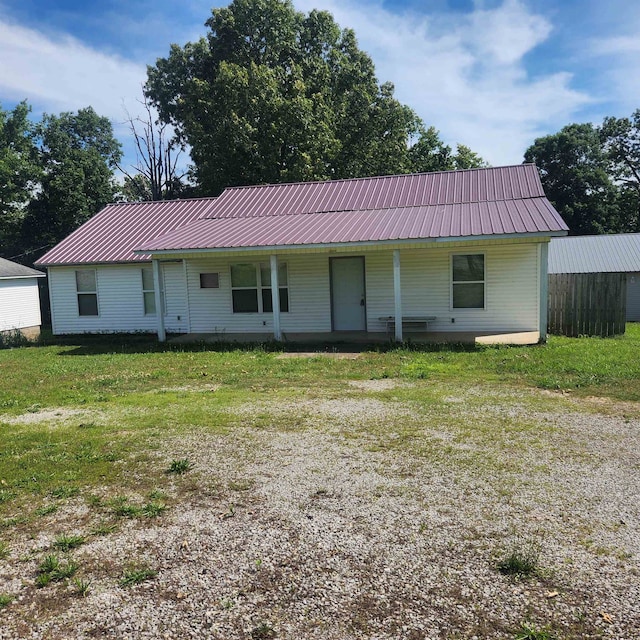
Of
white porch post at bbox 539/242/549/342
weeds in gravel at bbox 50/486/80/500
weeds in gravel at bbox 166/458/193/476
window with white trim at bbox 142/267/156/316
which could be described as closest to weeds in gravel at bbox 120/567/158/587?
weeds in gravel at bbox 50/486/80/500

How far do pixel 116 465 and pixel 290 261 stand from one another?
10347 millimetres

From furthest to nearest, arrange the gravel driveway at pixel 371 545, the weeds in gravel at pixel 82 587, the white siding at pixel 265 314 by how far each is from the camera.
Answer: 1. the white siding at pixel 265 314
2. the weeds in gravel at pixel 82 587
3. the gravel driveway at pixel 371 545

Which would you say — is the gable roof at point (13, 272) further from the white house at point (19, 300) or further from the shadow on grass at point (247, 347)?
the shadow on grass at point (247, 347)

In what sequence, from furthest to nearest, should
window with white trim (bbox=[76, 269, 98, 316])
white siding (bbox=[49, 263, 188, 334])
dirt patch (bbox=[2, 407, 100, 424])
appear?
window with white trim (bbox=[76, 269, 98, 316]) < white siding (bbox=[49, 263, 188, 334]) < dirt patch (bbox=[2, 407, 100, 424])

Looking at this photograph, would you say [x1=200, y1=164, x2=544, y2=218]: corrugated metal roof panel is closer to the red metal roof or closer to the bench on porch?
the red metal roof

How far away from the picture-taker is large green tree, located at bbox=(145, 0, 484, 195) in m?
26.4

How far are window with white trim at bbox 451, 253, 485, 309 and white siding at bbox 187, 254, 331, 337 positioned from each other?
342cm

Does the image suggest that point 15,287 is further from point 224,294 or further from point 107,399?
point 107,399

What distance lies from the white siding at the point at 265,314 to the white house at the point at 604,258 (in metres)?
12.2

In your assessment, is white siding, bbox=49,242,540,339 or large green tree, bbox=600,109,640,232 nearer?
white siding, bbox=49,242,540,339

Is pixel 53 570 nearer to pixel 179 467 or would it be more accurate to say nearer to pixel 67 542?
pixel 67 542

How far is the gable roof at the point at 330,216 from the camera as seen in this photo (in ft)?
41.6

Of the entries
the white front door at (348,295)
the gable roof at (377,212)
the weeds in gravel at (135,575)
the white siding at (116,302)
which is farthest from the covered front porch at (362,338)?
the weeds in gravel at (135,575)

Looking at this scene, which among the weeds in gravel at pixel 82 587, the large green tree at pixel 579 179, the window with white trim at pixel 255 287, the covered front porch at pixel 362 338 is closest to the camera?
the weeds in gravel at pixel 82 587
